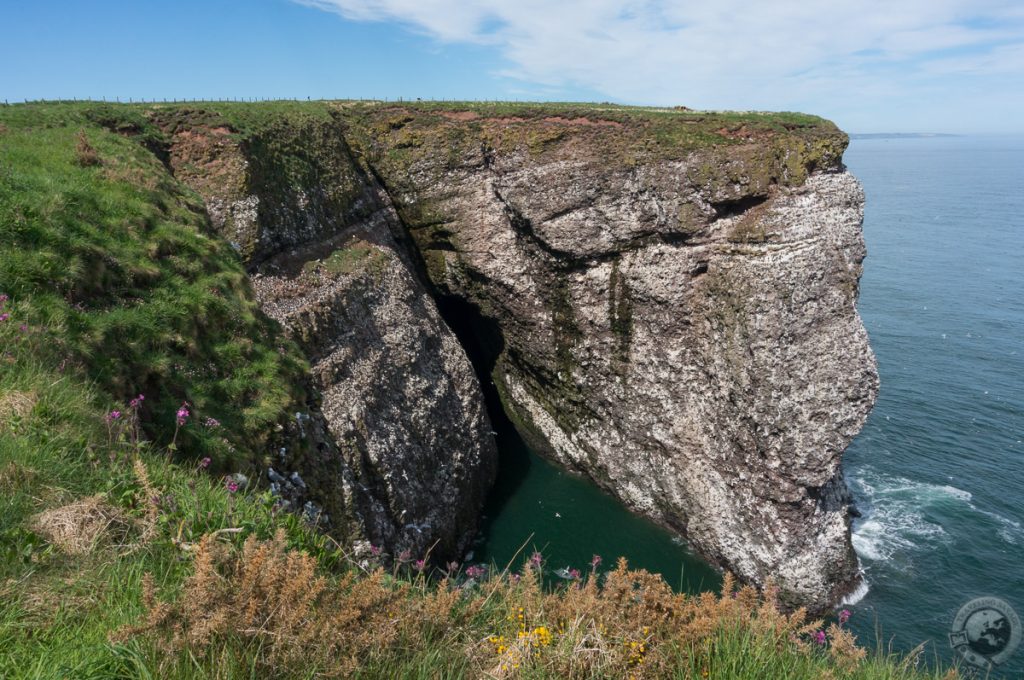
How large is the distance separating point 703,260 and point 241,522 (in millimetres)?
19255

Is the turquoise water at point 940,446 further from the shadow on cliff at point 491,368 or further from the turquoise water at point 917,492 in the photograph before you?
the shadow on cliff at point 491,368

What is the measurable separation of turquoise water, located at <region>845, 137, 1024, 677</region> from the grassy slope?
1742 centimetres

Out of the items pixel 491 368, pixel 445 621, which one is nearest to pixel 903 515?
pixel 491 368

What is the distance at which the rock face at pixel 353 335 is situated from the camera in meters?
18.7

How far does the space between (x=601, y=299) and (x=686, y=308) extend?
3665 mm

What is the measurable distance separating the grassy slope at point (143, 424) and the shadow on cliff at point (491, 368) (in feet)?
41.3

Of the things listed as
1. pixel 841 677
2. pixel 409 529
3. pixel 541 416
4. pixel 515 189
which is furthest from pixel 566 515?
pixel 841 677

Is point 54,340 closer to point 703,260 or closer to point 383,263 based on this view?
point 383,263

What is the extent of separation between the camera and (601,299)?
80.1 ft

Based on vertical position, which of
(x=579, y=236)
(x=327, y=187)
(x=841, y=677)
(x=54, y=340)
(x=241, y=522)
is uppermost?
(x=327, y=187)

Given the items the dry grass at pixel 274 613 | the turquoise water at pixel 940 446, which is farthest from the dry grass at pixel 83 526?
the turquoise water at pixel 940 446

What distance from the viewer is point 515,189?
82.1ft

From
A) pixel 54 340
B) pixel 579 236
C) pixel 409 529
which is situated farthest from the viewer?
pixel 579 236

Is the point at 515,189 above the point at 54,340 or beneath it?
above
